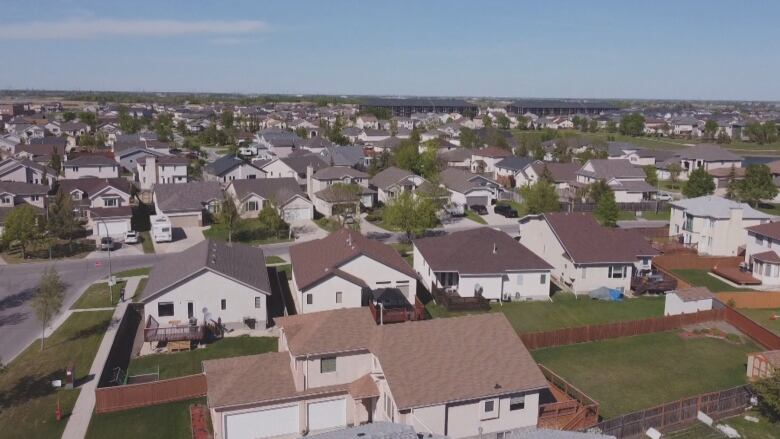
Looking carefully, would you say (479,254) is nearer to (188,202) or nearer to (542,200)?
(542,200)

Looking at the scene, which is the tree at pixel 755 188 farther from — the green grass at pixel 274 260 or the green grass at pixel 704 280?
the green grass at pixel 274 260

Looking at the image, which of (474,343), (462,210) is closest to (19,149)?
(462,210)

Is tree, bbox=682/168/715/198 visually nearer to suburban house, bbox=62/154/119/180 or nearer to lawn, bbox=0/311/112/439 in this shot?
lawn, bbox=0/311/112/439

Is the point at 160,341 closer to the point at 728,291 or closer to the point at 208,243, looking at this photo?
the point at 208,243

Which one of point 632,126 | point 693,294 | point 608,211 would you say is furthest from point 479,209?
point 632,126

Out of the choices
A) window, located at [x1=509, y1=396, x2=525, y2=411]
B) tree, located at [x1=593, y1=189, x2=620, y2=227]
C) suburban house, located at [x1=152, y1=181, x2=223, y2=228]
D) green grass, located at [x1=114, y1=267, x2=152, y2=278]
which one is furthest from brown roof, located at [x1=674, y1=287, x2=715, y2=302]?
suburban house, located at [x1=152, y1=181, x2=223, y2=228]

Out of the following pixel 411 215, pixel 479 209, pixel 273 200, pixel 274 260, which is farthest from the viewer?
pixel 479 209
